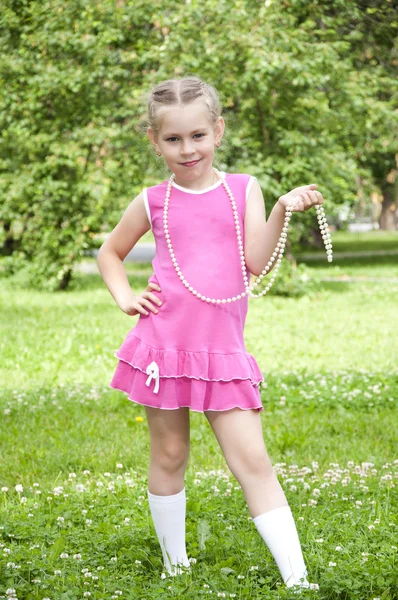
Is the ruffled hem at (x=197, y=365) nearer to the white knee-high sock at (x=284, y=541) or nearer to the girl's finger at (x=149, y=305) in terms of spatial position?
the girl's finger at (x=149, y=305)

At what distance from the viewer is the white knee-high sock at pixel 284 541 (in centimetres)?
302

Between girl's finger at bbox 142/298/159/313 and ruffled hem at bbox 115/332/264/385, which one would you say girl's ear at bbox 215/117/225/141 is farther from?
ruffled hem at bbox 115/332/264/385

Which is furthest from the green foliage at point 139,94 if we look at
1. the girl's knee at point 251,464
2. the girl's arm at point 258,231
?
the girl's knee at point 251,464

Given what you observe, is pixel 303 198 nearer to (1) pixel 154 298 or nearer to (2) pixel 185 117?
(2) pixel 185 117

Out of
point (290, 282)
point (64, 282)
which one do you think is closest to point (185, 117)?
point (290, 282)

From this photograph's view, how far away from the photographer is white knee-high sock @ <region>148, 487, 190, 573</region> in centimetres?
334

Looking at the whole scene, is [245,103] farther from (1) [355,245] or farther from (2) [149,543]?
(1) [355,245]

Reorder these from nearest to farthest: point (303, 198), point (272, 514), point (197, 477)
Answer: point (303, 198) < point (272, 514) < point (197, 477)

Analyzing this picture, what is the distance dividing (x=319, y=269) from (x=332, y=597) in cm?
2022

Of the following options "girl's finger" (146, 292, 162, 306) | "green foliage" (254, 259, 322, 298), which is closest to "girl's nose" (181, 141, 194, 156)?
"girl's finger" (146, 292, 162, 306)

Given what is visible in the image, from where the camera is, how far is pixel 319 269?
908 inches

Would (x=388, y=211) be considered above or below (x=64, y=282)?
above

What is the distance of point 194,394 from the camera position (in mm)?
3066

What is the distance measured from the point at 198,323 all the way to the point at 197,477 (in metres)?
1.80
